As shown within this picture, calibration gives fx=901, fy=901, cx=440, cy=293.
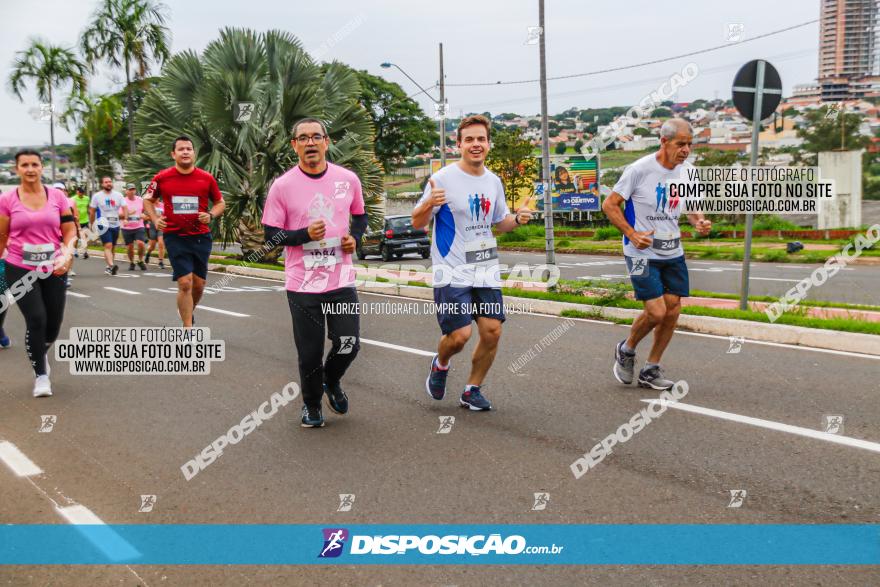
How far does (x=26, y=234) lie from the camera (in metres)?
7.27

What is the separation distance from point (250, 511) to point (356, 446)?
1.24 m

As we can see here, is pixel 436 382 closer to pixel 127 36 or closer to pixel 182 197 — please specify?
pixel 182 197

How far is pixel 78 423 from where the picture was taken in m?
6.41

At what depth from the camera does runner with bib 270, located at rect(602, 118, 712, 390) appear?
22.6 ft

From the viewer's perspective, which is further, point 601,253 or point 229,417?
point 601,253

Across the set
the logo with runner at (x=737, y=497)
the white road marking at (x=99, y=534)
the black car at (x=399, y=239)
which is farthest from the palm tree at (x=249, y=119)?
the logo with runner at (x=737, y=497)

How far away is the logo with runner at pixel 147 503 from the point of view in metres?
4.55

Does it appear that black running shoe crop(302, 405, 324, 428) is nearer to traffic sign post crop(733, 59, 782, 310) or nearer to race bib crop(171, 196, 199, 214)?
race bib crop(171, 196, 199, 214)

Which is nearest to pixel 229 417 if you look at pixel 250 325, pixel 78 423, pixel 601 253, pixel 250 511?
pixel 78 423

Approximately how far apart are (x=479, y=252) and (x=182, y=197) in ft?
14.7

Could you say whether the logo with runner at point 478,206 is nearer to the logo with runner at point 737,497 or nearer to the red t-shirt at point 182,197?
the logo with runner at point 737,497

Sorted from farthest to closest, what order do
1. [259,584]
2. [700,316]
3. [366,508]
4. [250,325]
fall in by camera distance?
[250,325], [700,316], [366,508], [259,584]

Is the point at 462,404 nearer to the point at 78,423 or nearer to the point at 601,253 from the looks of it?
the point at 78,423

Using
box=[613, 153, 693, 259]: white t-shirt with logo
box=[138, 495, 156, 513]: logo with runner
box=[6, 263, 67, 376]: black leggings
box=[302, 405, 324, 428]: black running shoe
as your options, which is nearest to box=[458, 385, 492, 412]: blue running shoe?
box=[302, 405, 324, 428]: black running shoe
